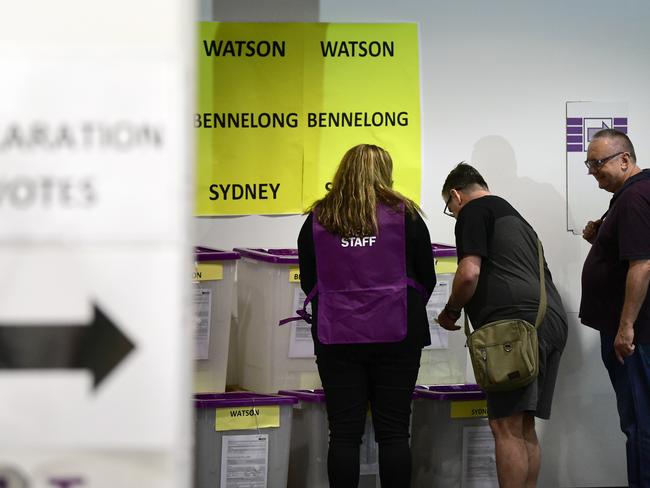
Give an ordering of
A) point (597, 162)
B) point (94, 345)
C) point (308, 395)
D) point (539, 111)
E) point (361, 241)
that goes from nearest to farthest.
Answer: point (94, 345), point (361, 241), point (597, 162), point (308, 395), point (539, 111)

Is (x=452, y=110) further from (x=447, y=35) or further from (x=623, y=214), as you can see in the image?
(x=623, y=214)

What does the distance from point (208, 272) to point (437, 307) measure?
1.03 meters

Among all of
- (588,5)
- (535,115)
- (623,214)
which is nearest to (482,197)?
(623,214)

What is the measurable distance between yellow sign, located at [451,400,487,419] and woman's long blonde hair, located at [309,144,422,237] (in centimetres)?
110

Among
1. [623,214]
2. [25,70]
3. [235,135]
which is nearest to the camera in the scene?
[25,70]

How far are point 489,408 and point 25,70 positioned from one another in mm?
2875

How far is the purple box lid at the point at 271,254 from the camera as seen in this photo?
424 cm

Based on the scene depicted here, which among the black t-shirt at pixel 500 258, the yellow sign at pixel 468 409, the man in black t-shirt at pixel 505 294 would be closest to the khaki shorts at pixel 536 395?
the man in black t-shirt at pixel 505 294

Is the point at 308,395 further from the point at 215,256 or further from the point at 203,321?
the point at 215,256

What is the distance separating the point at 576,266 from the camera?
4.88m

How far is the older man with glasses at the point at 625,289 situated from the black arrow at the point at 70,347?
2745mm

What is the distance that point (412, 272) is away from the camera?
3678 mm

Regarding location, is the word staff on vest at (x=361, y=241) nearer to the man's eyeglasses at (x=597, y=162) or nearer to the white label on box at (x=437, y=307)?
the white label on box at (x=437, y=307)

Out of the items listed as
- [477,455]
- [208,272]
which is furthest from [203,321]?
[477,455]
